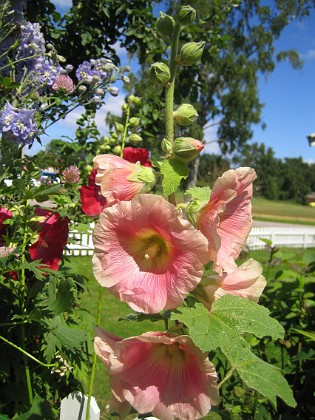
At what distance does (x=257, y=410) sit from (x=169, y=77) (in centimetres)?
150

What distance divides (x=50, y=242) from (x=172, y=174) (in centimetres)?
78

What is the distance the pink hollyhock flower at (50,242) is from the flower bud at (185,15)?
80cm

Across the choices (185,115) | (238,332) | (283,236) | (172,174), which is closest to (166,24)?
(185,115)

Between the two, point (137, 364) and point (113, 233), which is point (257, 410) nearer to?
point (137, 364)

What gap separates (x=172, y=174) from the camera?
81 cm

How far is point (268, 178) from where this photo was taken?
230 ft

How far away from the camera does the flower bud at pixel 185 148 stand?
813mm

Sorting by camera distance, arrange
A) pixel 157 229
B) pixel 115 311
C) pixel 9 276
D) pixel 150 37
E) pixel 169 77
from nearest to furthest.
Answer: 1. pixel 157 229
2. pixel 169 77
3. pixel 9 276
4. pixel 150 37
5. pixel 115 311

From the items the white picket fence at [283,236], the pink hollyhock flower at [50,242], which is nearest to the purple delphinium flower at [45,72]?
the pink hollyhock flower at [50,242]

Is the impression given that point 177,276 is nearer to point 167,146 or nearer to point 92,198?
point 167,146

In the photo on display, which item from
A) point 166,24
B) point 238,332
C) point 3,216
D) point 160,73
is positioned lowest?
point 238,332

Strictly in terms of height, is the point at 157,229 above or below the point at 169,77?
below

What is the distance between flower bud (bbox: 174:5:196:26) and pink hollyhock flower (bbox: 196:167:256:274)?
1.02 ft

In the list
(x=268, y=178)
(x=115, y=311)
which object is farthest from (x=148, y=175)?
(x=268, y=178)
